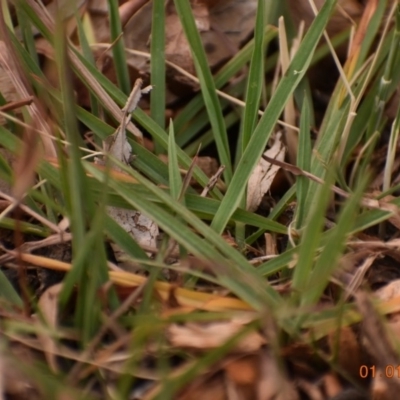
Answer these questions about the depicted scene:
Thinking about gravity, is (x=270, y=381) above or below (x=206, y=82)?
below

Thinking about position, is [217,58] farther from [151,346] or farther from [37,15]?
[151,346]

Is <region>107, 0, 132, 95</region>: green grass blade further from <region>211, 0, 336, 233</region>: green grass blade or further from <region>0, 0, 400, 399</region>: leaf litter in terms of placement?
<region>211, 0, 336, 233</region>: green grass blade

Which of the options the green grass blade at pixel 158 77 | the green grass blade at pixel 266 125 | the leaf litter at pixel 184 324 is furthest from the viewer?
the green grass blade at pixel 158 77

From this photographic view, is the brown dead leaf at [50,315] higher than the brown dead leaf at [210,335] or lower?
higher

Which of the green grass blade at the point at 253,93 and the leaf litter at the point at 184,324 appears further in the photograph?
the green grass blade at the point at 253,93

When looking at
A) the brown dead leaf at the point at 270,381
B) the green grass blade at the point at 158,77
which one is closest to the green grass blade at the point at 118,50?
the green grass blade at the point at 158,77

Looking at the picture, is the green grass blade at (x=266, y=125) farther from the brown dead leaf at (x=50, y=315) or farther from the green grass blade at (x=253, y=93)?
the brown dead leaf at (x=50, y=315)

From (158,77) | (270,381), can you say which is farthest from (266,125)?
(270,381)

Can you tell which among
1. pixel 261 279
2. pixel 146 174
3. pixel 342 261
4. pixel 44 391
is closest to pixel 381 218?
pixel 342 261

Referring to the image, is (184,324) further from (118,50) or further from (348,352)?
(118,50)

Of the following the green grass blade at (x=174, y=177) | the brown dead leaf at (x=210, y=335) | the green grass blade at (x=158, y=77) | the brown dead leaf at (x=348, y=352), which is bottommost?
the brown dead leaf at (x=348, y=352)
